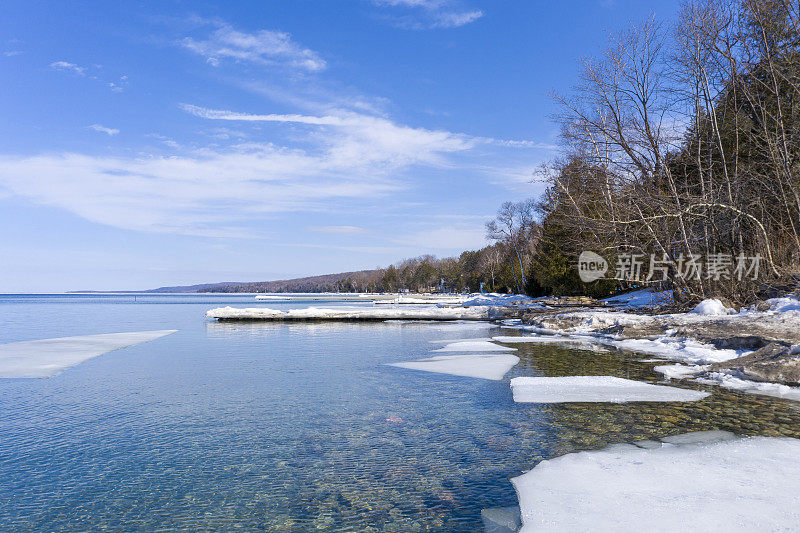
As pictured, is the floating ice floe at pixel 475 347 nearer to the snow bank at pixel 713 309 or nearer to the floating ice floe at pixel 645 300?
the snow bank at pixel 713 309

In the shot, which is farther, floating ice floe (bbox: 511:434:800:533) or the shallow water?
the shallow water

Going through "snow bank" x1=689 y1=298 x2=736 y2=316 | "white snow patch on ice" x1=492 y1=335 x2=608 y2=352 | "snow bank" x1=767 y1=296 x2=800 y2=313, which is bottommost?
"white snow patch on ice" x1=492 y1=335 x2=608 y2=352

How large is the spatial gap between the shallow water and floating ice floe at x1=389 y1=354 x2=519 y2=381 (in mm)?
567

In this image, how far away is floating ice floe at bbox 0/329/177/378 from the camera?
1047cm

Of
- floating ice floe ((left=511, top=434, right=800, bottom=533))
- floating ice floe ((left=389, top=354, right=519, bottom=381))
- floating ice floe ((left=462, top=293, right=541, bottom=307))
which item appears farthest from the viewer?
floating ice floe ((left=462, top=293, right=541, bottom=307))

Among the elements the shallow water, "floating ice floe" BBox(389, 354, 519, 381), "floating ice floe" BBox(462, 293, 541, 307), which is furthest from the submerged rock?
"floating ice floe" BBox(462, 293, 541, 307)

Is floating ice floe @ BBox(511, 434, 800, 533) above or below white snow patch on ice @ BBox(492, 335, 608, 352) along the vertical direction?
above

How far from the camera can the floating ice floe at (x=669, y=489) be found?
328 centimetres

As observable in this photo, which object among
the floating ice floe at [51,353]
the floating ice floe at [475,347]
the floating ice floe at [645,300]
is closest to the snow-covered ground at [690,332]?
the floating ice floe at [475,347]

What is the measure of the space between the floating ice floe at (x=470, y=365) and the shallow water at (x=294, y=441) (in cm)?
57

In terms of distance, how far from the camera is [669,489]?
3.84 metres

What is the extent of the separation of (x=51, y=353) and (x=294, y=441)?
11.7 m

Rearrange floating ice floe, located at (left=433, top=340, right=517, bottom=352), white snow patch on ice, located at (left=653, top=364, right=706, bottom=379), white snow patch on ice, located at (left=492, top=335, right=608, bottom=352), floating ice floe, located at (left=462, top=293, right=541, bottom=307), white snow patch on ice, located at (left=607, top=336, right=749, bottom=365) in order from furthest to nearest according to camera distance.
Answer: floating ice floe, located at (left=462, top=293, right=541, bottom=307), white snow patch on ice, located at (left=492, top=335, right=608, bottom=352), floating ice floe, located at (left=433, top=340, right=517, bottom=352), white snow patch on ice, located at (left=607, top=336, right=749, bottom=365), white snow patch on ice, located at (left=653, top=364, right=706, bottom=379)

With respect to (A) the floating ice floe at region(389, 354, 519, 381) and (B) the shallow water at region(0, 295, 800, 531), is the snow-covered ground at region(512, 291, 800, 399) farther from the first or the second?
(A) the floating ice floe at region(389, 354, 519, 381)
